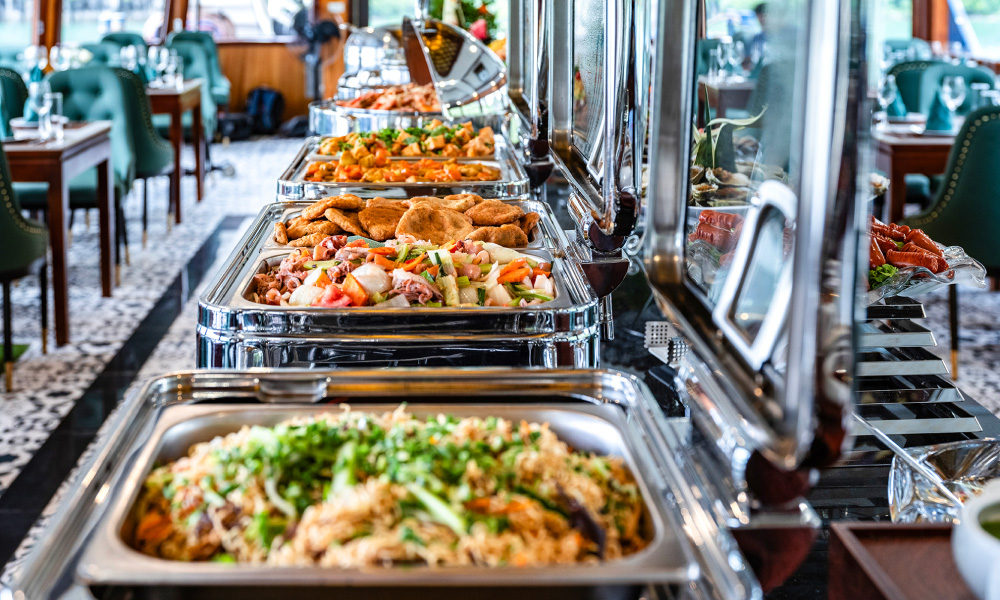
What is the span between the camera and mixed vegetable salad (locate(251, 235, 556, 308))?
1.29 meters

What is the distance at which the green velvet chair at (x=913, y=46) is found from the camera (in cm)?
678

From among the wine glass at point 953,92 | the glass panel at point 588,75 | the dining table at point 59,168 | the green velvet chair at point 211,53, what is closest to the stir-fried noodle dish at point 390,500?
the glass panel at point 588,75

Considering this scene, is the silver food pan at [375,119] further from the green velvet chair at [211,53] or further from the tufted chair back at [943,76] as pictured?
the green velvet chair at [211,53]

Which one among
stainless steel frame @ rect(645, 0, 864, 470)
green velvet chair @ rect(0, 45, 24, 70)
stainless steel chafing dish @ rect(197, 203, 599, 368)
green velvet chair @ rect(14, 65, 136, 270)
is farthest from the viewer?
green velvet chair @ rect(0, 45, 24, 70)

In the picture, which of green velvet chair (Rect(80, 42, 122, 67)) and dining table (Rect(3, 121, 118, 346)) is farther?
green velvet chair (Rect(80, 42, 122, 67))

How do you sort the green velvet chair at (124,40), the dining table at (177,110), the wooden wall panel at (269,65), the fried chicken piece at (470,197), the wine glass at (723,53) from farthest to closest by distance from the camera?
the wooden wall panel at (269,65)
the green velvet chair at (124,40)
the wine glass at (723,53)
the dining table at (177,110)
the fried chicken piece at (470,197)

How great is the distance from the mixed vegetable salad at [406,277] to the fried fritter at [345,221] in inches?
4.5

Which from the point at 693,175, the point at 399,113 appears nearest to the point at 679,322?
the point at 693,175

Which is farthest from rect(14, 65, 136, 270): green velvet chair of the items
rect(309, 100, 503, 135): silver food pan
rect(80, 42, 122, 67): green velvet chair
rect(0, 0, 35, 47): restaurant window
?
rect(0, 0, 35, 47): restaurant window

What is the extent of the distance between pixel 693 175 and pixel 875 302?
618mm

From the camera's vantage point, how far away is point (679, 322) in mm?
899

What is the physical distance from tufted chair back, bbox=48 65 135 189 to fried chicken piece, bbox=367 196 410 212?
276 centimetres

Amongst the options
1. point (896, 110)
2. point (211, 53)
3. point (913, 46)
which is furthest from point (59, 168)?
point (913, 46)

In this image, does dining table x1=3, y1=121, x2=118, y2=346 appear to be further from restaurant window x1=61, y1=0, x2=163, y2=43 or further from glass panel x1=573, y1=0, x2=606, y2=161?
restaurant window x1=61, y1=0, x2=163, y2=43
